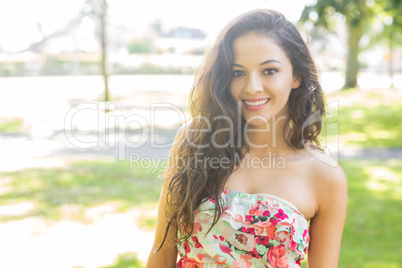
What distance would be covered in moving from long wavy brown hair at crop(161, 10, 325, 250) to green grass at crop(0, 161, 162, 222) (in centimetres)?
327

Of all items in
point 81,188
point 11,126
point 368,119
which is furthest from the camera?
point 368,119

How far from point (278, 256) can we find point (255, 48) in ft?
2.65

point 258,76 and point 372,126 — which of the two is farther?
point 372,126

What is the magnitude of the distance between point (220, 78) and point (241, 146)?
0.31m

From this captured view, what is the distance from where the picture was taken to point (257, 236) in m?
1.79

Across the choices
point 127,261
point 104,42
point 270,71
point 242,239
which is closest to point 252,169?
point 242,239

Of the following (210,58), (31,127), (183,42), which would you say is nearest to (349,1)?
(31,127)

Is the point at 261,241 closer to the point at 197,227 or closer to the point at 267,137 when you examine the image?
the point at 197,227

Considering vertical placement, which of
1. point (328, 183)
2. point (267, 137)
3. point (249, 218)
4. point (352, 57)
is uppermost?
point (267, 137)

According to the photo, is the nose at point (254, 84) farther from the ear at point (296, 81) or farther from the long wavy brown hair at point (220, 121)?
the ear at point (296, 81)

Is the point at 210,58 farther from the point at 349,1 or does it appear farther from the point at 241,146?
the point at 349,1

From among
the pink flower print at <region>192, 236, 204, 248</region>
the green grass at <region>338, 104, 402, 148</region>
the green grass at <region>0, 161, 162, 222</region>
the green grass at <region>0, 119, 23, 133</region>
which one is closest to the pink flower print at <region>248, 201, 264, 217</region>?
the pink flower print at <region>192, 236, 204, 248</region>

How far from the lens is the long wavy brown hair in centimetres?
190

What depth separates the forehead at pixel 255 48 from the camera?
1.88 metres
